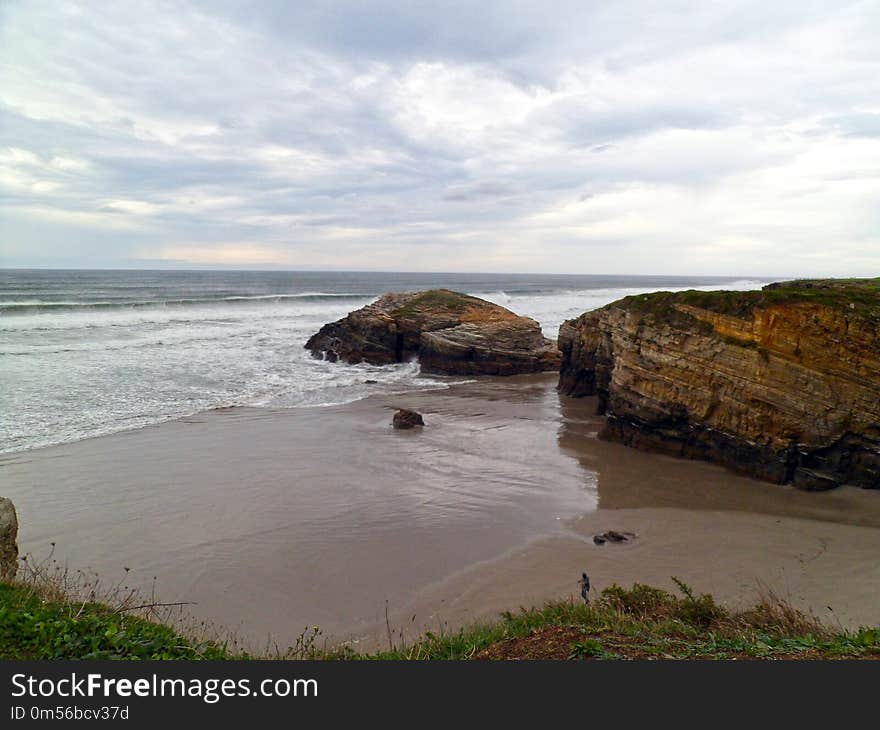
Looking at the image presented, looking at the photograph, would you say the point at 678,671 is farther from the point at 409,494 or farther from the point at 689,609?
the point at 409,494

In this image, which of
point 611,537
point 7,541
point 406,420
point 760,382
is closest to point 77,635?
point 7,541

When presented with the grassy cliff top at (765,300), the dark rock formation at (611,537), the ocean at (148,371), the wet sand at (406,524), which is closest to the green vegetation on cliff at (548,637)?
the wet sand at (406,524)

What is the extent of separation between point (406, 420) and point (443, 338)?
1095 centimetres

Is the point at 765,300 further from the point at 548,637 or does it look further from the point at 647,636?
the point at 548,637

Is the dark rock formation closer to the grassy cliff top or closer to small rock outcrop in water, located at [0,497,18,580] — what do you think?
the grassy cliff top

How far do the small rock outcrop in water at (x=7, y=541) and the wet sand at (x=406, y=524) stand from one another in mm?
1800

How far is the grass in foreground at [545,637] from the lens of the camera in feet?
15.1

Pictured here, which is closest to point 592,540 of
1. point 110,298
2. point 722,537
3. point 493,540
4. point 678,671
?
point 493,540

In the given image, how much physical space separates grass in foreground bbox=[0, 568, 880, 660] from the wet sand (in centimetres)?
168

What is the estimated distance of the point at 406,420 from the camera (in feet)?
55.4

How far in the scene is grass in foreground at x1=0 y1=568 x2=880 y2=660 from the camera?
15.1ft

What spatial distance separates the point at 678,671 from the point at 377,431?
1296 cm

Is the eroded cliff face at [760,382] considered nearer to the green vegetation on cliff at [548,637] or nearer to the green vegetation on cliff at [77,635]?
the green vegetation on cliff at [548,637]

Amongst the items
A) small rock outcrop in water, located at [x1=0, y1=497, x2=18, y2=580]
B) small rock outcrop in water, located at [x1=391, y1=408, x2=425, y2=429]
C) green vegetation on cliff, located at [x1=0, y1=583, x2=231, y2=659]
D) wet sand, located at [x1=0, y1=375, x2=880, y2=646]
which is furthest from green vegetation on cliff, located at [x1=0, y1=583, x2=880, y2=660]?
small rock outcrop in water, located at [x1=391, y1=408, x2=425, y2=429]
